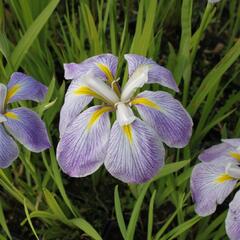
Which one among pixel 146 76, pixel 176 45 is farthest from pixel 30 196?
pixel 176 45

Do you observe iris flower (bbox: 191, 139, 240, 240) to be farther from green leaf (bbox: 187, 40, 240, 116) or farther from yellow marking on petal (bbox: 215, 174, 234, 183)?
green leaf (bbox: 187, 40, 240, 116)

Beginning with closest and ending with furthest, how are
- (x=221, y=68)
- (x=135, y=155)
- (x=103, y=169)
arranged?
(x=135, y=155), (x=221, y=68), (x=103, y=169)

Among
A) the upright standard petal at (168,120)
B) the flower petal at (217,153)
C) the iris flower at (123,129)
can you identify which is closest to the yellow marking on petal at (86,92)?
the iris flower at (123,129)

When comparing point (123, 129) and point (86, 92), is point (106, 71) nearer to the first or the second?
point (86, 92)

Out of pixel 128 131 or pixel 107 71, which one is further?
pixel 107 71

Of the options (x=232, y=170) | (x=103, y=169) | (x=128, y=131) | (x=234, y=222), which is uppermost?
(x=128, y=131)

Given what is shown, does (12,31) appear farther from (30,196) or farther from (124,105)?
(124,105)

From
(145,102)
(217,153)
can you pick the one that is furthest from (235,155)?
(145,102)

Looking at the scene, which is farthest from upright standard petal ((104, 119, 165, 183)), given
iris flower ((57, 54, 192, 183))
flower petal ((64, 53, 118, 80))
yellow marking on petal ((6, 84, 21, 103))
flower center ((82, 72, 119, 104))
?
yellow marking on petal ((6, 84, 21, 103))
